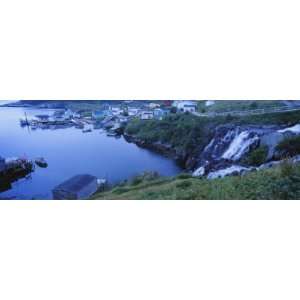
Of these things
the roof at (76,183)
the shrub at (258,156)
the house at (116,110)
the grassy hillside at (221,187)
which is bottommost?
the grassy hillside at (221,187)

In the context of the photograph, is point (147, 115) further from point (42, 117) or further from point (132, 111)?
point (42, 117)

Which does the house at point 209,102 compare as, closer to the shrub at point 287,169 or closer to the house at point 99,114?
the shrub at point 287,169

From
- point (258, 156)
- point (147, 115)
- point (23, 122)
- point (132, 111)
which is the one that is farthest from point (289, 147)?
point (23, 122)

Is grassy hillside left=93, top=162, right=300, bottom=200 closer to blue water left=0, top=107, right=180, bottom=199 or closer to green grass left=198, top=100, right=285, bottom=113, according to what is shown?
blue water left=0, top=107, right=180, bottom=199

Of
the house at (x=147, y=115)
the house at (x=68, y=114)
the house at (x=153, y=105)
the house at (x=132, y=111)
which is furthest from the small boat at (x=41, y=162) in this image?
the house at (x=153, y=105)

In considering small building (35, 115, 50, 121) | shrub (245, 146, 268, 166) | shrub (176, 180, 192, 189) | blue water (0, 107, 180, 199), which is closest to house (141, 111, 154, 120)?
blue water (0, 107, 180, 199)
